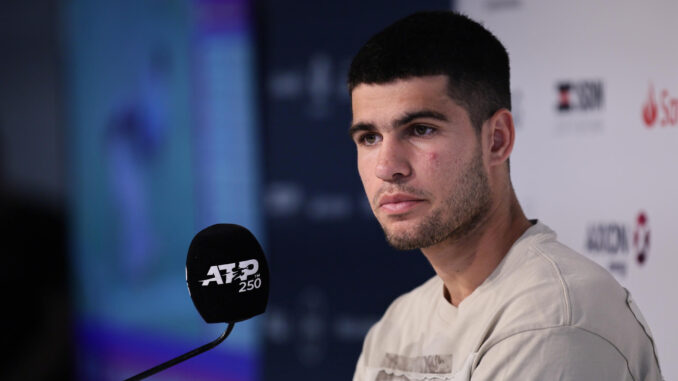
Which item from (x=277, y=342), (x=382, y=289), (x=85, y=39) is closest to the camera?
(x=382, y=289)

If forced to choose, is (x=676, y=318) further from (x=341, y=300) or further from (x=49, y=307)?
(x=49, y=307)

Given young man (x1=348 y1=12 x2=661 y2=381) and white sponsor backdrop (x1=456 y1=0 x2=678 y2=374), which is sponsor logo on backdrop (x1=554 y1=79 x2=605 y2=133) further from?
young man (x1=348 y1=12 x2=661 y2=381)

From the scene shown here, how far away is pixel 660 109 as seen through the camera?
2182 millimetres

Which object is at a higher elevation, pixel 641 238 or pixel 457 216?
pixel 457 216

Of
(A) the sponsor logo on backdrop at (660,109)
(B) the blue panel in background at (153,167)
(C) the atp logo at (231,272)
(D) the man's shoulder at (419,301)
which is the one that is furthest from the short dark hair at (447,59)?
(B) the blue panel in background at (153,167)

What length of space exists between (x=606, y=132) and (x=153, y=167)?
2170mm

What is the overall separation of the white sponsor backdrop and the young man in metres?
0.77

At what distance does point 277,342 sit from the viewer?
3242 mm

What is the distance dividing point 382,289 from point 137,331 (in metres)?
1.41

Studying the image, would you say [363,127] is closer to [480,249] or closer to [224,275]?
[480,249]

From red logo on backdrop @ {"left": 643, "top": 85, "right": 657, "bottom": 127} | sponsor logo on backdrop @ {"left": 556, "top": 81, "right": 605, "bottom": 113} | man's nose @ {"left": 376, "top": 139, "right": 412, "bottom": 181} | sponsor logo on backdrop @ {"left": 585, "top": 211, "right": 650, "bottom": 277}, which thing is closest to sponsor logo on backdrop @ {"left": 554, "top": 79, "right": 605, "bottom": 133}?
sponsor logo on backdrop @ {"left": 556, "top": 81, "right": 605, "bottom": 113}

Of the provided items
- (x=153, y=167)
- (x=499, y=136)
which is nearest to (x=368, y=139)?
(x=499, y=136)

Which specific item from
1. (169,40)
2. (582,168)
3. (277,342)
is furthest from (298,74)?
(582,168)

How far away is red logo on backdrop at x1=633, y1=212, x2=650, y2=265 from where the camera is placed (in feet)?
7.25
